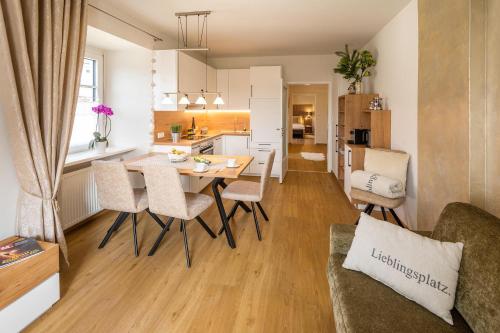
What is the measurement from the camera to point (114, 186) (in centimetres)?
286

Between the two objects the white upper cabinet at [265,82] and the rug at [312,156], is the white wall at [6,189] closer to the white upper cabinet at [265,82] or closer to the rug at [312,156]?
the white upper cabinet at [265,82]

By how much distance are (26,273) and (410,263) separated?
2.24 meters

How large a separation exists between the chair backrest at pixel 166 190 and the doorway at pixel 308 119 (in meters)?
7.03

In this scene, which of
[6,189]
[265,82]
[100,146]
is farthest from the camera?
[265,82]

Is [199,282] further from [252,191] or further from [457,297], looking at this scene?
[457,297]

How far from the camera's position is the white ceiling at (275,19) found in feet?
11.4

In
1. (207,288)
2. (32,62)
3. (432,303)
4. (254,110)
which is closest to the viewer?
(432,303)

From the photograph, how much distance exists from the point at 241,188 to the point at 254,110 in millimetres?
3032

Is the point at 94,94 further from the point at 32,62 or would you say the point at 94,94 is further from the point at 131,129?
the point at 32,62

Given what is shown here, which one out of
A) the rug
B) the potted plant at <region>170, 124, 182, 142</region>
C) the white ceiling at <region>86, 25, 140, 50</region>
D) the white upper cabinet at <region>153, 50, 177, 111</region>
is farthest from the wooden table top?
the rug

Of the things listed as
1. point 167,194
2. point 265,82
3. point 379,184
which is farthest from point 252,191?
point 265,82

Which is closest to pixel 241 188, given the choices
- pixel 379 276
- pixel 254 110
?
pixel 379 276

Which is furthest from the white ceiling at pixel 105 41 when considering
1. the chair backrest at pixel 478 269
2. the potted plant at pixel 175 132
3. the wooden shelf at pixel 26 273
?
the chair backrest at pixel 478 269

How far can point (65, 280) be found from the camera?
2.47 meters
